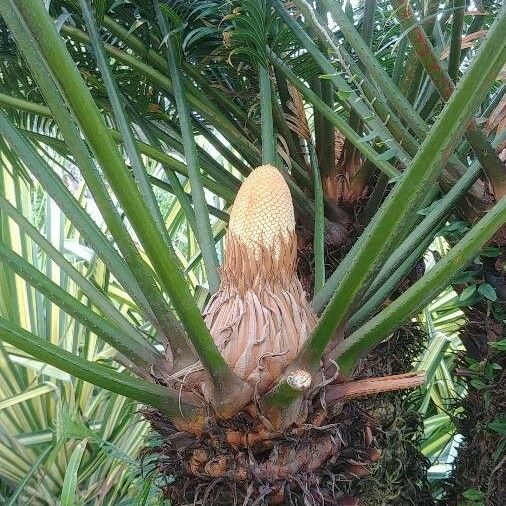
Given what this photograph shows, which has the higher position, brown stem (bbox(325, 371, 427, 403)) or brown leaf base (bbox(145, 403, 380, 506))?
brown stem (bbox(325, 371, 427, 403))

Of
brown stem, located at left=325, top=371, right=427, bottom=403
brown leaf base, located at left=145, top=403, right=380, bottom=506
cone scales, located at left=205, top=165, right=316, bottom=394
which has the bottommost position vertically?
brown leaf base, located at left=145, top=403, right=380, bottom=506

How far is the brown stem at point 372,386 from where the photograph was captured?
0.69m

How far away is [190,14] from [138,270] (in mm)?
658

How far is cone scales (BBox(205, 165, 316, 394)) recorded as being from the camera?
0.78 meters

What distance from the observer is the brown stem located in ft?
2.27

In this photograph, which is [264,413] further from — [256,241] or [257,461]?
[256,241]

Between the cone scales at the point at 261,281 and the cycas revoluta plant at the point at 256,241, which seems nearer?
the cycas revoluta plant at the point at 256,241

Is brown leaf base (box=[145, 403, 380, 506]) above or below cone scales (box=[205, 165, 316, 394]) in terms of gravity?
below

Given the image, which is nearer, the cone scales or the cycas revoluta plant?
the cycas revoluta plant

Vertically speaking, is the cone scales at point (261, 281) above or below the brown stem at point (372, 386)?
above

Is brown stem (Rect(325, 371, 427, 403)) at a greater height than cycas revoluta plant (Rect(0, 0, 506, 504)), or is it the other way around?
cycas revoluta plant (Rect(0, 0, 506, 504))

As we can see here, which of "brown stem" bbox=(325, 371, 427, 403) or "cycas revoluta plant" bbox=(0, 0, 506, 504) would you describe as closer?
"cycas revoluta plant" bbox=(0, 0, 506, 504)

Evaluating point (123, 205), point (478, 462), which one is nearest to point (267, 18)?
point (123, 205)

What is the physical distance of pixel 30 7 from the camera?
435 millimetres
